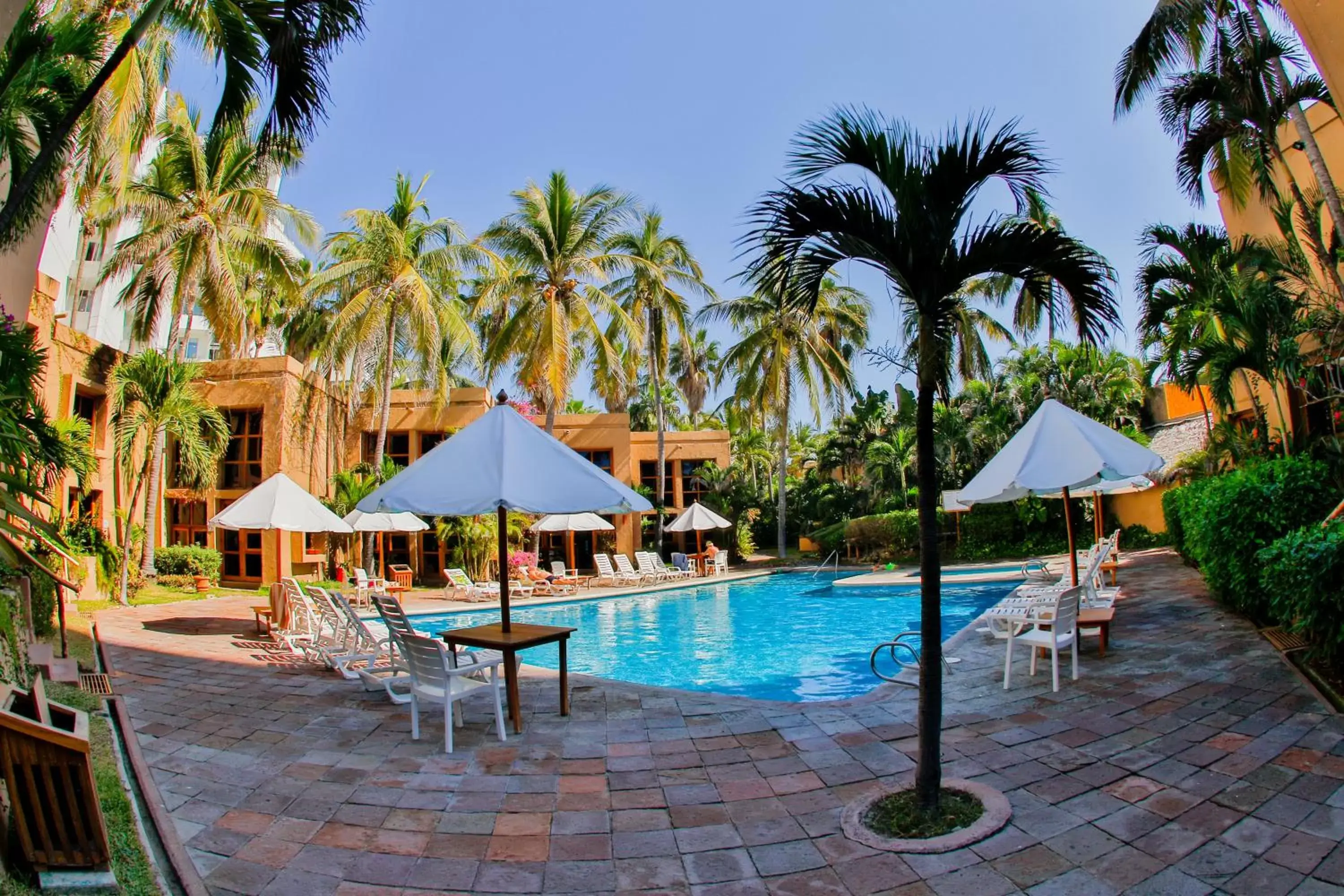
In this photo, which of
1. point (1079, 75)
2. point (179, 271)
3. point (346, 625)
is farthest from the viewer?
point (179, 271)

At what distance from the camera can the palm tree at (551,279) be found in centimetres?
1961

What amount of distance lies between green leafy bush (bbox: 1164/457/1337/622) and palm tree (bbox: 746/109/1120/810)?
4.06m

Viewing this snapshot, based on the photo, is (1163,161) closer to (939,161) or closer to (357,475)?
(939,161)

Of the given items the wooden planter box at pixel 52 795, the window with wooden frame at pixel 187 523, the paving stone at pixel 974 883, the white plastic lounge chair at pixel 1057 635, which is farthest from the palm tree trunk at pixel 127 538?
the paving stone at pixel 974 883

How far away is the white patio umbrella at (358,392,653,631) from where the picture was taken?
18.6ft

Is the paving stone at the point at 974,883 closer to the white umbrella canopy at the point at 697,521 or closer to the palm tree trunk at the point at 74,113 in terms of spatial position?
the palm tree trunk at the point at 74,113

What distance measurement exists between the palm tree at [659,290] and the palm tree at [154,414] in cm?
1142

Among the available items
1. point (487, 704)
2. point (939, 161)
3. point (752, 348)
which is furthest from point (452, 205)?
point (939, 161)

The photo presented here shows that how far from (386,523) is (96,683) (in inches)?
368

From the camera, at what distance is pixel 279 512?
10039mm

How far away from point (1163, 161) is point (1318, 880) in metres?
10.9

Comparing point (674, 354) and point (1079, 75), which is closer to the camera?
point (1079, 75)

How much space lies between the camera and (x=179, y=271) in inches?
615

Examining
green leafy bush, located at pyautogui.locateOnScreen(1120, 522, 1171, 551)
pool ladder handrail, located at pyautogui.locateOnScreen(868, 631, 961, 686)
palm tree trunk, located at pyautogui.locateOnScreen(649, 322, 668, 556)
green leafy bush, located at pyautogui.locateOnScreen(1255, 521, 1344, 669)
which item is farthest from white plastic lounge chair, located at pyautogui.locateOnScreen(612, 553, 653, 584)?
Answer: green leafy bush, located at pyautogui.locateOnScreen(1255, 521, 1344, 669)
